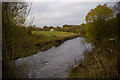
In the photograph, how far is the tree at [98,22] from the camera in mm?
10905

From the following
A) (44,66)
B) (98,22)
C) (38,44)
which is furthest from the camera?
(38,44)

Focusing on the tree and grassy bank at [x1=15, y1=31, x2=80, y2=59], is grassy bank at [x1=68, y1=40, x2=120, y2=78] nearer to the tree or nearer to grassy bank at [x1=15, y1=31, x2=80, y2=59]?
grassy bank at [x1=15, y1=31, x2=80, y2=59]

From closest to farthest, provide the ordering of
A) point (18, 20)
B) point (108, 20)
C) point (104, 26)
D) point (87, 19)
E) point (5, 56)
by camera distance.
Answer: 1. point (5, 56)
2. point (18, 20)
3. point (108, 20)
4. point (104, 26)
5. point (87, 19)

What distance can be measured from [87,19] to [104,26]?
9.88ft

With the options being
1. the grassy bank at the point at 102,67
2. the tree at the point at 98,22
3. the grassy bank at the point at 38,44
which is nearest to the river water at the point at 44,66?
the grassy bank at the point at 38,44

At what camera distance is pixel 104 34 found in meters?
11.6

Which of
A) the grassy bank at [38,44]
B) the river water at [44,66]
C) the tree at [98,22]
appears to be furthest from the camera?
the tree at [98,22]

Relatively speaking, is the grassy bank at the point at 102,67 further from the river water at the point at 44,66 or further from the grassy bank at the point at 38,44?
the grassy bank at the point at 38,44

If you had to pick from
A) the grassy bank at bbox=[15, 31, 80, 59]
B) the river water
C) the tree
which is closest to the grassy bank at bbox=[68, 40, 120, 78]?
the river water

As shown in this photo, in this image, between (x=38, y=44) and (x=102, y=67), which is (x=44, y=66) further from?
(x=38, y=44)

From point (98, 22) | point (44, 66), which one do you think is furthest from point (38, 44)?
point (98, 22)

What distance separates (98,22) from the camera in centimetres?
1166

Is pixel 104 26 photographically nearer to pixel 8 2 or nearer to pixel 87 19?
pixel 87 19

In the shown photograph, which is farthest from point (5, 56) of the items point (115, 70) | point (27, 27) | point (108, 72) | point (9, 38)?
point (115, 70)
